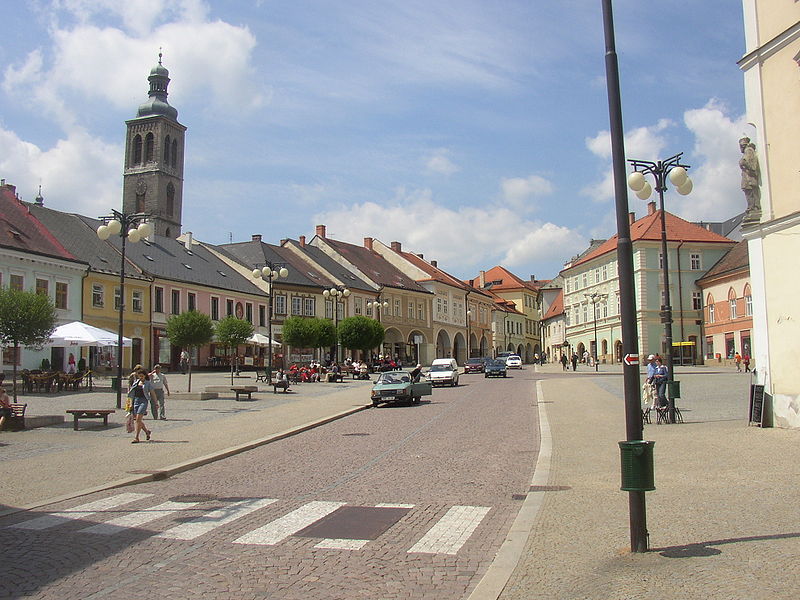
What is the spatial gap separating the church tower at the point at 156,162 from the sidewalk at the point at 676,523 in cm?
9895

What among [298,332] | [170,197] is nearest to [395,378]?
[298,332]

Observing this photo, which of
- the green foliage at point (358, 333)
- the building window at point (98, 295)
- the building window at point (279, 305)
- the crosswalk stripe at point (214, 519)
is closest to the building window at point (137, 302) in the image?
the building window at point (98, 295)

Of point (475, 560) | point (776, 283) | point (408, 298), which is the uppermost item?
point (408, 298)

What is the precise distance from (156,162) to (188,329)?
238 feet

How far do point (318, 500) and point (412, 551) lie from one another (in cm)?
293

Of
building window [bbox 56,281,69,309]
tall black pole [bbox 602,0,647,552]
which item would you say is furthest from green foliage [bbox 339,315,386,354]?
tall black pole [bbox 602,0,647,552]

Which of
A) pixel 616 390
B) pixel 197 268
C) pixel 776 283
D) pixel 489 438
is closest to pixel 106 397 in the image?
pixel 489 438

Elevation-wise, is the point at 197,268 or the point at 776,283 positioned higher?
the point at 197,268

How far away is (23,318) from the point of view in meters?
27.0

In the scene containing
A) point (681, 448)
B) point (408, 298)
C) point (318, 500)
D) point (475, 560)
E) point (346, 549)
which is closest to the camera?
point (475, 560)

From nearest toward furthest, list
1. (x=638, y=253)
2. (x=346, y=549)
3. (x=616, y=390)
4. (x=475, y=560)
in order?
(x=475, y=560) → (x=346, y=549) → (x=616, y=390) → (x=638, y=253)

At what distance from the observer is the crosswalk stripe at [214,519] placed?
809 cm

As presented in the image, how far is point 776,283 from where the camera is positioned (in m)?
16.0

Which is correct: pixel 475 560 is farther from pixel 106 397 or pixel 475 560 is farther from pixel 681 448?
pixel 106 397
